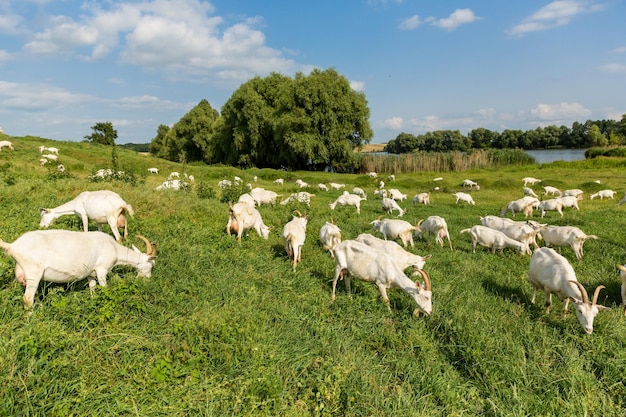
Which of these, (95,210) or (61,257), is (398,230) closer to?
(95,210)

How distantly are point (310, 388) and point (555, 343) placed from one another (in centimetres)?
394

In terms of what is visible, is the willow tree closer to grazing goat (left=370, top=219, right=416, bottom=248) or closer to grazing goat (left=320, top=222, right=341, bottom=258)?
grazing goat (left=370, top=219, right=416, bottom=248)

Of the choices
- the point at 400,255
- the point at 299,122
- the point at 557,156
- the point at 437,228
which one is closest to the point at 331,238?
the point at 400,255

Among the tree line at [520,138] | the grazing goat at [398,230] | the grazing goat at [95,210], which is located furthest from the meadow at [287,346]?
the tree line at [520,138]

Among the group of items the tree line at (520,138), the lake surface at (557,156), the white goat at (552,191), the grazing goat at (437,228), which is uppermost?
the tree line at (520,138)

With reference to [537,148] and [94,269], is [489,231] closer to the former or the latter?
[94,269]

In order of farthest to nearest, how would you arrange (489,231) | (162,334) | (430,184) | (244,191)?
1. (430,184)
2. (244,191)
3. (489,231)
4. (162,334)

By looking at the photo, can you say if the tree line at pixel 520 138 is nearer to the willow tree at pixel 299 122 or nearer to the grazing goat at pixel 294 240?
the willow tree at pixel 299 122

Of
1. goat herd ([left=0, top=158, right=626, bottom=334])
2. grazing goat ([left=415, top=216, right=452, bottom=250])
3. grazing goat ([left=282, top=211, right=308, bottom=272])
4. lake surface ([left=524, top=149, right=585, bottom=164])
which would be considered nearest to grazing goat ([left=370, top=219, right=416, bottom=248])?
goat herd ([left=0, top=158, right=626, bottom=334])

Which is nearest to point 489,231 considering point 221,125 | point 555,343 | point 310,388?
point 555,343

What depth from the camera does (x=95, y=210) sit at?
849 cm

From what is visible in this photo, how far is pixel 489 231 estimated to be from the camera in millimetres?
10977

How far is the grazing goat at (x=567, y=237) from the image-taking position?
10.1 m

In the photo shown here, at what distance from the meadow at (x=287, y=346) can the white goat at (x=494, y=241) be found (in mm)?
2049
